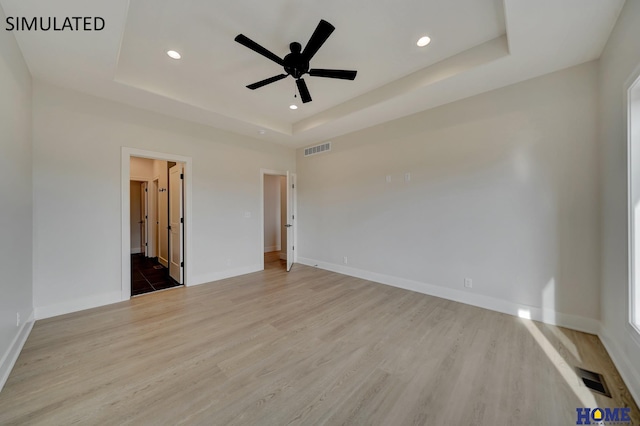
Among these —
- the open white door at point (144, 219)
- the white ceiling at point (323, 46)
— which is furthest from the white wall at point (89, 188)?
the open white door at point (144, 219)

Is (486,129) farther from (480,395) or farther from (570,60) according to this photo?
(480,395)

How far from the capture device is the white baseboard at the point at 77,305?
2.85 metres

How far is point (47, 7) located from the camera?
183 cm

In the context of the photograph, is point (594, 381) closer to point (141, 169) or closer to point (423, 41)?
point (423, 41)

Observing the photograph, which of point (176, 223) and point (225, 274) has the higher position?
point (176, 223)

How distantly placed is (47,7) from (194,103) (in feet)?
5.71

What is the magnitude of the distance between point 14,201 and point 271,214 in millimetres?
5765

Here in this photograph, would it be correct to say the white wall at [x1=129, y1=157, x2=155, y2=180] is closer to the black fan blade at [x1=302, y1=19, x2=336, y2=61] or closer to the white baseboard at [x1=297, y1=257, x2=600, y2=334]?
the black fan blade at [x1=302, y1=19, x2=336, y2=61]

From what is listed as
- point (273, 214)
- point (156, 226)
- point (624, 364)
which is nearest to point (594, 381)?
point (624, 364)

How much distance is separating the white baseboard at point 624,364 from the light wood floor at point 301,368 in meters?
0.06

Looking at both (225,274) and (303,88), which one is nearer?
(303,88)

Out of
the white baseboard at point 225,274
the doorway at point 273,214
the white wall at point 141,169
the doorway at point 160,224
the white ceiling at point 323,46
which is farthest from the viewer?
the doorway at point 273,214

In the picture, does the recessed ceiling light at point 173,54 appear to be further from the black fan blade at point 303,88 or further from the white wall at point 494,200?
the white wall at point 494,200

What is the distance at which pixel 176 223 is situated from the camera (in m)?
4.45
